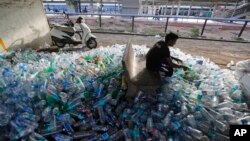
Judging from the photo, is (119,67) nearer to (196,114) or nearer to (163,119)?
(163,119)

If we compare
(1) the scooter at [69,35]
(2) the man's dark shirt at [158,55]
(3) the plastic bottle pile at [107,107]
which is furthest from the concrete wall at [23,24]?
(2) the man's dark shirt at [158,55]

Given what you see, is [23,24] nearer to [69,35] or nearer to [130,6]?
[69,35]

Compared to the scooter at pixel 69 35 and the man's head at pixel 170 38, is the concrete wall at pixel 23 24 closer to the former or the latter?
the scooter at pixel 69 35

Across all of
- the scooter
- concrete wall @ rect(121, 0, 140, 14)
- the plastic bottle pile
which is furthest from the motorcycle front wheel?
concrete wall @ rect(121, 0, 140, 14)

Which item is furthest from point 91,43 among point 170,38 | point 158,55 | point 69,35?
point 170,38

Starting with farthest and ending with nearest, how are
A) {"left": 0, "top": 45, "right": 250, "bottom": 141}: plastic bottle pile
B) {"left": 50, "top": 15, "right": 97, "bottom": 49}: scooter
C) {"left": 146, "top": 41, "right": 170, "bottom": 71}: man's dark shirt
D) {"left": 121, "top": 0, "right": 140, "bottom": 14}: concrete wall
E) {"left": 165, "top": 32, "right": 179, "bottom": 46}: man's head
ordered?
{"left": 121, "top": 0, "right": 140, "bottom": 14}: concrete wall
{"left": 50, "top": 15, "right": 97, "bottom": 49}: scooter
{"left": 146, "top": 41, "right": 170, "bottom": 71}: man's dark shirt
{"left": 165, "top": 32, "right": 179, "bottom": 46}: man's head
{"left": 0, "top": 45, "right": 250, "bottom": 141}: plastic bottle pile

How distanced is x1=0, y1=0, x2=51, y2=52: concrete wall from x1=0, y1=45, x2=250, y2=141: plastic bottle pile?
2029mm

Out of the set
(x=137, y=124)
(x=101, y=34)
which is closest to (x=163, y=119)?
(x=137, y=124)

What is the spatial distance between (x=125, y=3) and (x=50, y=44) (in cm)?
1439

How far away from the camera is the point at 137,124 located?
2629 millimetres

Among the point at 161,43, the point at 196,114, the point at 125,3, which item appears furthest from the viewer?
the point at 125,3

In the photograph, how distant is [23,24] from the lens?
5410 millimetres

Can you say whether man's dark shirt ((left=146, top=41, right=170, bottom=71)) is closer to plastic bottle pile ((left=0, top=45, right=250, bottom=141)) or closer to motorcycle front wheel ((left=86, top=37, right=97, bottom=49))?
plastic bottle pile ((left=0, top=45, right=250, bottom=141))

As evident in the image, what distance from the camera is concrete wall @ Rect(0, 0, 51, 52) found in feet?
15.5
